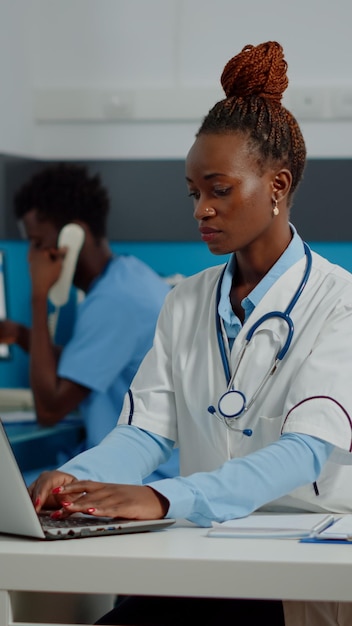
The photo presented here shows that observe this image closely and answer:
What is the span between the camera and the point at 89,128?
3.92 m

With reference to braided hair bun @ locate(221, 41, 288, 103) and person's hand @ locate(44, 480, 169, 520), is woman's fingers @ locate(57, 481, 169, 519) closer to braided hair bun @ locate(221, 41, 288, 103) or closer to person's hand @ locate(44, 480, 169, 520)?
person's hand @ locate(44, 480, 169, 520)

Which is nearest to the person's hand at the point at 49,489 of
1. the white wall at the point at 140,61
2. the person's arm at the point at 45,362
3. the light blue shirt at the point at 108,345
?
the light blue shirt at the point at 108,345

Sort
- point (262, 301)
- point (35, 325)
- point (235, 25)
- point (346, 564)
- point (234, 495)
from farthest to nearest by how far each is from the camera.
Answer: point (235, 25) → point (35, 325) → point (262, 301) → point (234, 495) → point (346, 564)

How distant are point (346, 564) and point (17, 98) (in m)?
3.04

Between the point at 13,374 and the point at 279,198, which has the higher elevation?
the point at 279,198

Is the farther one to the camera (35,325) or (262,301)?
(35,325)

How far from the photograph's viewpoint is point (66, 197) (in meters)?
3.55

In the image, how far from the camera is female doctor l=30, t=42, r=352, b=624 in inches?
56.7

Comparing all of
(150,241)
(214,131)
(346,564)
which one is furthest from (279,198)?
(150,241)

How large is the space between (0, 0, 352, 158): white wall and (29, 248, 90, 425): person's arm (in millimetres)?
699

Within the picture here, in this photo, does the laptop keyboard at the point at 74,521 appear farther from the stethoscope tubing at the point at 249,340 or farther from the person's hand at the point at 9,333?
the person's hand at the point at 9,333

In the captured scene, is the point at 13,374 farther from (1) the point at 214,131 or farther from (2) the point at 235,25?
(1) the point at 214,131

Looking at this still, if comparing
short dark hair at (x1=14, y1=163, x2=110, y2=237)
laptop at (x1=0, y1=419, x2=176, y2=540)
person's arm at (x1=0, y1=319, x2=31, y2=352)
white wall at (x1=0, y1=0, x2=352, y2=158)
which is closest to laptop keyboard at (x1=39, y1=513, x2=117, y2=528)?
laptop at (x1=0, y1=419, x2=176, y2=540)

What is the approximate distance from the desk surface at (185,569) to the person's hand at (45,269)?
2123 mm
